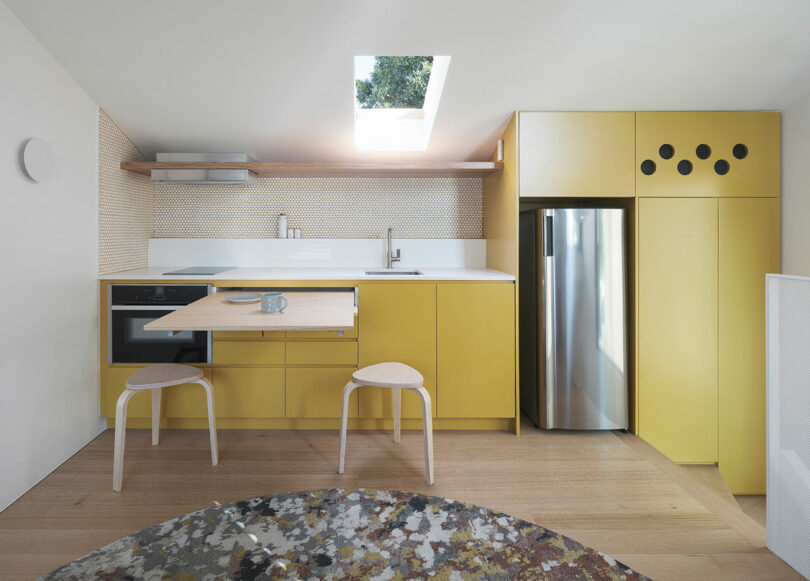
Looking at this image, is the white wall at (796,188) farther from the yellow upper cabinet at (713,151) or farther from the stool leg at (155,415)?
the stool leg at (155,415)

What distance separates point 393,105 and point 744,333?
2.79 meters

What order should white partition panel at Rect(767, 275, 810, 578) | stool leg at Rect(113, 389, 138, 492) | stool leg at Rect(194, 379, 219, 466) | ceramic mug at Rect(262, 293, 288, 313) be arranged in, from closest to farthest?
white partition panel at Rect(767, 275, 810, 578) → ceramic mug at Rect(262, 293, 288, 313) → stool leg at Rect(113, 389, 138, 492) → stool leg at Rect(194, 379, 219, 466)

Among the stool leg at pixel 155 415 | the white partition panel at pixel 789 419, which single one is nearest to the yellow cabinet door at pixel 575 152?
the white partition panel at pixel 789 419

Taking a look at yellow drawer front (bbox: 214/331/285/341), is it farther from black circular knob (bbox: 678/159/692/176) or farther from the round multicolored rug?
black circular knob (bbox: 678/159/692/176)

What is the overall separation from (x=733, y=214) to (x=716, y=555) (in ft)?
6.65

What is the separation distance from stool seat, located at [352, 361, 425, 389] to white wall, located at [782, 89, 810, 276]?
236 centimetres

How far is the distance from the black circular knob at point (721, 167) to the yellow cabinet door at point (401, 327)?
189 cm

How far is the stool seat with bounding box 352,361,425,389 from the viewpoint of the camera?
94.0 inches

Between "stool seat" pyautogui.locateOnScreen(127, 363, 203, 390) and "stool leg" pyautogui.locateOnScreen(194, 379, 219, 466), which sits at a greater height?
"stool seat" pyautogui.locateOnScreen(127, 363, 203, 390)

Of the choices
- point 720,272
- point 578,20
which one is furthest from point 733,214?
point 578,20

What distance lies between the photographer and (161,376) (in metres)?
2.54

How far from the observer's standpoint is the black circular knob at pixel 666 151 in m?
2.99

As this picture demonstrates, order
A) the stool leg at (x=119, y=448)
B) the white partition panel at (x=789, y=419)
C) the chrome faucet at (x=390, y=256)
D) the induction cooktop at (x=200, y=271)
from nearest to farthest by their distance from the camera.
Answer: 1. the white partition panel at (x=789, y=419)
2. the stool leg at (x=119, y=448)
3. the induction cooktop at (x=200, y=271)
4. the chrome faucet at (x=390, y=256)

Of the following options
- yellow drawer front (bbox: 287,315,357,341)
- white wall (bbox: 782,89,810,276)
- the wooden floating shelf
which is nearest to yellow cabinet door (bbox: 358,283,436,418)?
yellow drawer front (bbox: 287,315,357,341)
